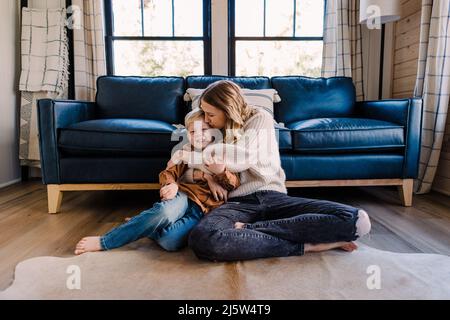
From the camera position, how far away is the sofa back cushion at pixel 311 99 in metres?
Result: 2.42

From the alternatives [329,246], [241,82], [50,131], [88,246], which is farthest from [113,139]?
[329,246]

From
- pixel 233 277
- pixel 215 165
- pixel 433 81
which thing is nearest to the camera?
pixel 233 277

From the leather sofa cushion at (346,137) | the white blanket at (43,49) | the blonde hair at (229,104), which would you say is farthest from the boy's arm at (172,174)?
the white blanket at (43,49)

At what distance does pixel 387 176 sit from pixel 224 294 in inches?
54.2

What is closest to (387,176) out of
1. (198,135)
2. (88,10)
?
(198,135)

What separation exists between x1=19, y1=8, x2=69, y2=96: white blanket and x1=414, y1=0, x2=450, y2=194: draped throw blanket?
2.62m

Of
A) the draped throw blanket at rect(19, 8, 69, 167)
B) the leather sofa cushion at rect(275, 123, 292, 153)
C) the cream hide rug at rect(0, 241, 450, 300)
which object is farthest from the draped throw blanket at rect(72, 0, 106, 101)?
the cream hide rug at rect(0, 241, 450, 300)

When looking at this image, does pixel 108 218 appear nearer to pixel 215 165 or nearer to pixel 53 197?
pixel 53 197

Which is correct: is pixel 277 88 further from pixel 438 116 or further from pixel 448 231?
pixel 448 231

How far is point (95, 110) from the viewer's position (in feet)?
7.79

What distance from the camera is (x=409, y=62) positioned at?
2602mm

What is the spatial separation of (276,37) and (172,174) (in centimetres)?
207

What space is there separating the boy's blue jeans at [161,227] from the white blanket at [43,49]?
1.89 metres
